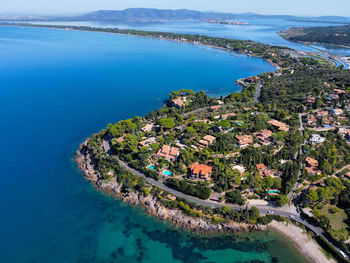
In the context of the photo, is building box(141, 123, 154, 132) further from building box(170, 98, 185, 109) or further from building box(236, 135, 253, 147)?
building box(236, 135, 253, 147)

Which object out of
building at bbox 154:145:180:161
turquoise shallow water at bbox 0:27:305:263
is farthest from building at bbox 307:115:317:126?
building at bbox 154:145:180:161

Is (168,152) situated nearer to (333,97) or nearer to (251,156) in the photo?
(251,156)

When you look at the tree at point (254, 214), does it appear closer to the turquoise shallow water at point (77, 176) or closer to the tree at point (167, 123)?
the turquoise shallow water at point (77, 176)

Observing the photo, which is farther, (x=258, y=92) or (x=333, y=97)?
(x=258, y=92)

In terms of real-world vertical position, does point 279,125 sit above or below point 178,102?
above

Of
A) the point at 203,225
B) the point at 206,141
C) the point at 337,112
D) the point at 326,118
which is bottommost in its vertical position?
the point at 203,225

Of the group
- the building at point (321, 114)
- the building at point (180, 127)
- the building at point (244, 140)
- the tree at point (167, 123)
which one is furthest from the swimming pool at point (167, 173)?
the building at point (321, 114)

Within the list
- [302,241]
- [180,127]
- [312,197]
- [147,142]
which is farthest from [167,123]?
[302,241]
